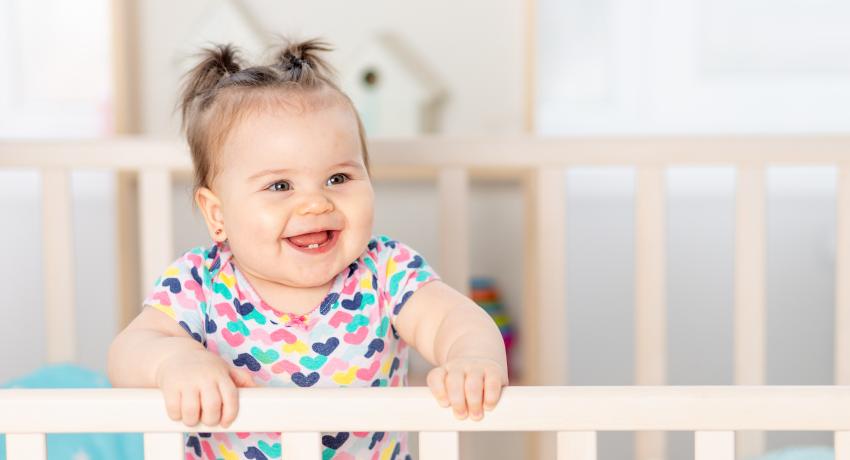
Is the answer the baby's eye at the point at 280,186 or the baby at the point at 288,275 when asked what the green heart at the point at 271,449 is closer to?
the baby at the point at 288,275

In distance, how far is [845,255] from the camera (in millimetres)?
1293

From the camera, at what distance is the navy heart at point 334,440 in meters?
0.88

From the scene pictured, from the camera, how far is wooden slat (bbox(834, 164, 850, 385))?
1.29 meters

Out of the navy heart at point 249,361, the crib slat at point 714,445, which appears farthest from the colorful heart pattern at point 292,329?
the crib slat at point 714,445

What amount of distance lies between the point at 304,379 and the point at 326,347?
1.3 inches

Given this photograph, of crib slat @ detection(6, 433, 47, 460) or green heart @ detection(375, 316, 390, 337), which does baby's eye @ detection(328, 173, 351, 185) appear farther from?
crib slat @ detection(6, 433, 47, 460)

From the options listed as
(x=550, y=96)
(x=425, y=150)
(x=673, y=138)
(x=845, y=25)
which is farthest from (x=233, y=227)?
(x=845, y=25)

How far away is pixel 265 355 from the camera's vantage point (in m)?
0.88

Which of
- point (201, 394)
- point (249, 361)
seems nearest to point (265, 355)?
point (249, 361)

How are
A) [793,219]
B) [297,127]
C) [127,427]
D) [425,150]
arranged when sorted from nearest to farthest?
[127,427] → [297,127] → [425,150] → [793,219]

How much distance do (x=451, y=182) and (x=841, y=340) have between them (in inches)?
21.0

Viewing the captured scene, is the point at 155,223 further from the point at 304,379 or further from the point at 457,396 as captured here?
the point at 457,396

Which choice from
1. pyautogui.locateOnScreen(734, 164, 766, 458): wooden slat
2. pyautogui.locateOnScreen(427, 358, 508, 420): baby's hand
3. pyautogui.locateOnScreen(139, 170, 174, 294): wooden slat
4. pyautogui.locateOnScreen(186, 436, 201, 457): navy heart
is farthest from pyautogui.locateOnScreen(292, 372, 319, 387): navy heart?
pyautogui.locateOnScreen(734, 164, 766, 458): wooden slat

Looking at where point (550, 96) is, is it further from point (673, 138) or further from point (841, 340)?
point (841, 340)
